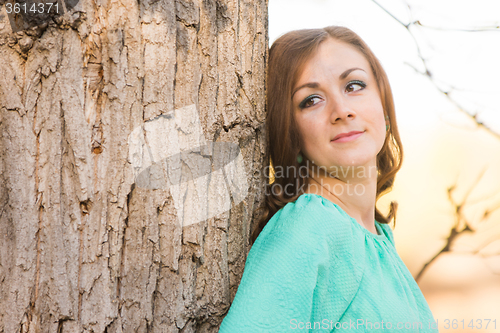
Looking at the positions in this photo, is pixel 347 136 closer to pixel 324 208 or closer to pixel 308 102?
pixel 308 102

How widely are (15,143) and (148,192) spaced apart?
41 centimetres

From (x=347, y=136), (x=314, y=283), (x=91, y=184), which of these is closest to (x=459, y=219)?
(x=347, y=136)

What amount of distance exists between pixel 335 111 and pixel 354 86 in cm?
19

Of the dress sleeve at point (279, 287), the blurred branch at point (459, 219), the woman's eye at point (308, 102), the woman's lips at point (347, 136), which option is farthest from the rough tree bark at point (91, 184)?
the blurred branch at point (459, 219)

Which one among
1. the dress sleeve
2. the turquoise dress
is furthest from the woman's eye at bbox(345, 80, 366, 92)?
the dress sleeve

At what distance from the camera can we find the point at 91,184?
983 mm

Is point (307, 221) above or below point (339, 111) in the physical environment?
below

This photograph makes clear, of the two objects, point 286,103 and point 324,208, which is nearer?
point 324,208

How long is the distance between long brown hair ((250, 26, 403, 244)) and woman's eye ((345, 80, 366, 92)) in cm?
19

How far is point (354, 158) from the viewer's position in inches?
54.8

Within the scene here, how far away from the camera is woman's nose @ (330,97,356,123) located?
1.36 meters

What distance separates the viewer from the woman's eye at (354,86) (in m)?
1.45

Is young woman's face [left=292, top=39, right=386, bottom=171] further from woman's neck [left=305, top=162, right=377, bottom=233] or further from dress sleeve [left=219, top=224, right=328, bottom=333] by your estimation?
dress sleeve [left=219, top=224, right=328, bottom=333]

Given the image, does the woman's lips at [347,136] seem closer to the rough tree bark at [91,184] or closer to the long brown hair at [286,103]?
the long brown hair at [286,103]
